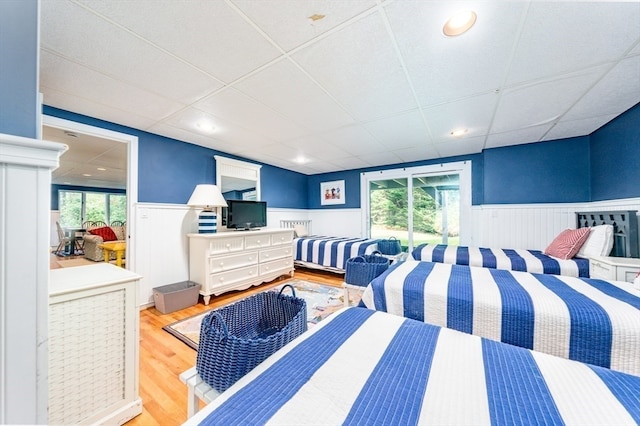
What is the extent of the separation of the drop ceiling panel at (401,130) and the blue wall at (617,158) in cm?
181

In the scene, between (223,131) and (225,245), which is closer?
(223,131)

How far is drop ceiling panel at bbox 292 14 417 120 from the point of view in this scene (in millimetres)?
1375

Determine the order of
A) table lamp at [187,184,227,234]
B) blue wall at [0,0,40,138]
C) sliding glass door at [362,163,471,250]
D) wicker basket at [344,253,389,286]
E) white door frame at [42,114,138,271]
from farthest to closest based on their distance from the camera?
1. sliding glass door at [362,163,471,250]
2. table lamp at [187,184,227,234]
3. white door frame at [42,114,138,271]
4. wicker basket at [344,253,389,286]
5. blue wall at [0,0,40,138]

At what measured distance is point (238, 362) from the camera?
812mm

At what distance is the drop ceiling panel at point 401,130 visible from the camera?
2586 mm

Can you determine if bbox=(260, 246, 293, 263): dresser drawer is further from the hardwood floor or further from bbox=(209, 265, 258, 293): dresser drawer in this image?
the hardwood floor

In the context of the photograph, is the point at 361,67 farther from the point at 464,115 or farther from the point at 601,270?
the point at 601,270

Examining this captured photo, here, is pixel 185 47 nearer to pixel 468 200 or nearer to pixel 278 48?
pixel 278 48

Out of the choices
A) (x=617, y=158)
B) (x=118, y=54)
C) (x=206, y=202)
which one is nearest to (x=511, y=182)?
(x=617, y=158)

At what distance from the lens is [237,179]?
3.97m

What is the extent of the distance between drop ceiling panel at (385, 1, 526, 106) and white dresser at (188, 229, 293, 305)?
2741mm

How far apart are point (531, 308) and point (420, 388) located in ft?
3.39

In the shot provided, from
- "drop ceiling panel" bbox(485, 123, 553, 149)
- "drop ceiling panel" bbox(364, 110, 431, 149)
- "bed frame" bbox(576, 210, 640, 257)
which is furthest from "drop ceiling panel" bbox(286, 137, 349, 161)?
"bed frame" bbox(576, 210, 640, 257)

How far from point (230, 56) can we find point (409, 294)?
78.5 inches
